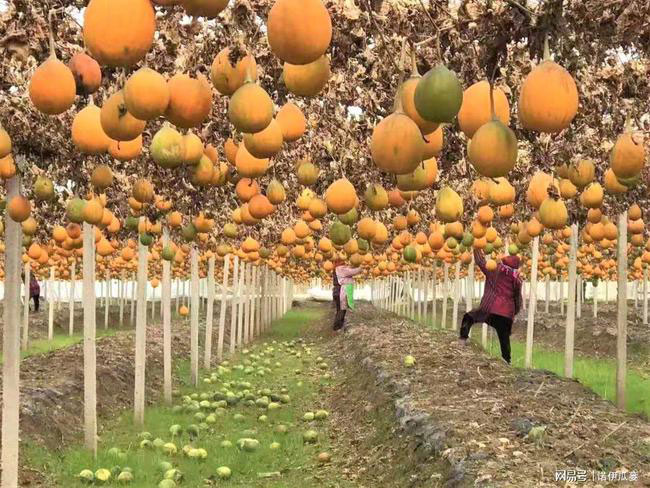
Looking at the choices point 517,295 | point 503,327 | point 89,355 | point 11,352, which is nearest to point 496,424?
point 11,352

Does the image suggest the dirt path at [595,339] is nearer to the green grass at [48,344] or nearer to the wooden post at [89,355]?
the wooden post at [89,355]

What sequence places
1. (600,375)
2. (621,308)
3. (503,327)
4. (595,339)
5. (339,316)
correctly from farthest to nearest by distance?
(339,316), (595,339), (600,375), (503,327), (621,308)

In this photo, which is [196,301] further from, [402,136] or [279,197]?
[402,136]

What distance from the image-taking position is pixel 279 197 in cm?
500

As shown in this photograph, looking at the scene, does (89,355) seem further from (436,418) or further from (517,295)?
(517,295)

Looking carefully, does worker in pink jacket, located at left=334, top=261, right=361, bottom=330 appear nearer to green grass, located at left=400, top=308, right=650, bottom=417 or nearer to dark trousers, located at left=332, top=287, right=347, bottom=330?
dark trousers, located at left=332, top=287, right=347, bottom=330

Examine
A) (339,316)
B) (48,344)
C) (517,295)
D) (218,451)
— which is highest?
(517,295)

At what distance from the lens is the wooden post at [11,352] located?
6645mm

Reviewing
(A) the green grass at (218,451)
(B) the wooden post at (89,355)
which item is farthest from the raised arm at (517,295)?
(B) the wooden post at (89,355)

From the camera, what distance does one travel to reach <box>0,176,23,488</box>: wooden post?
262 inches

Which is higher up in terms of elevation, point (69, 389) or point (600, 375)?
point (69, 389)

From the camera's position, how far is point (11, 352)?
664 centimetres

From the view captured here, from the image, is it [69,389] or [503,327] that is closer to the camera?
A: [69,389]

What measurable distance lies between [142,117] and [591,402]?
7745 millimetres
